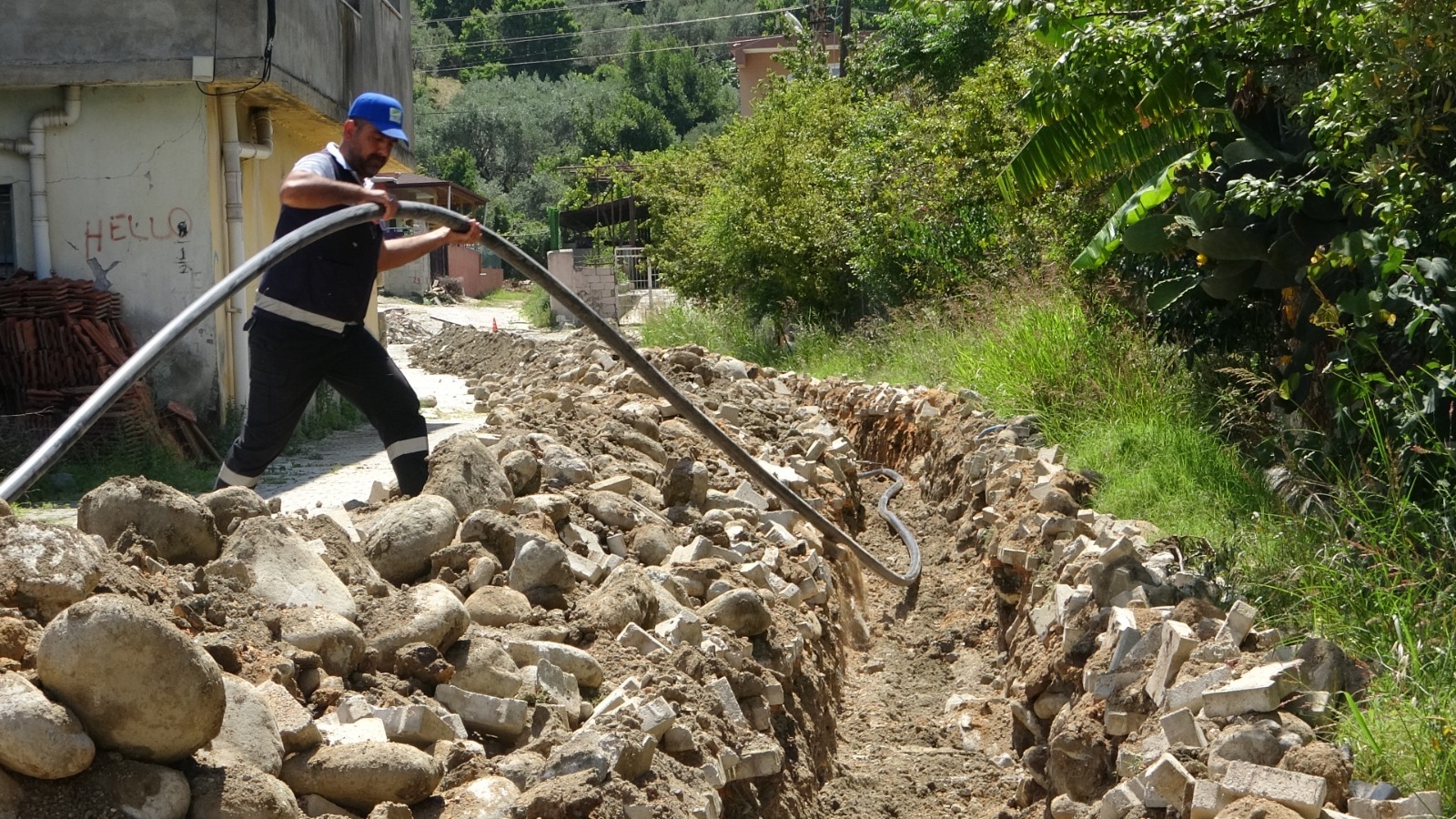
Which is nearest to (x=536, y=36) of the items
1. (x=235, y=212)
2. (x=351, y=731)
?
(x=235, y=212)

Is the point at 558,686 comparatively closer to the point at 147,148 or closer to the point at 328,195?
the point at 328,195

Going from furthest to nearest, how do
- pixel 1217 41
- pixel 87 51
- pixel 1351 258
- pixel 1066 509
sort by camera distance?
pixel 87 51, pixel 1066 509, pixel 1217 41, pixel 1351 258

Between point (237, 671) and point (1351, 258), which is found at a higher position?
point (1351, 258)

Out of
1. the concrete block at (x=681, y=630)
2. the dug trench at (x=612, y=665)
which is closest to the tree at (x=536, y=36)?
the dug trench at (x=612, y=665)

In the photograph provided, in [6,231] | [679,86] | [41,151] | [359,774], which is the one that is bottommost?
[359,774]

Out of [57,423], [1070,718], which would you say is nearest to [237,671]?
[1070,718]

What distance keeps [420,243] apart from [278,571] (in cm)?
210

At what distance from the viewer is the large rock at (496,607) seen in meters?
5.03

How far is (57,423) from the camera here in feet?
32.9

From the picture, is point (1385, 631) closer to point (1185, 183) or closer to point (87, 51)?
point (1185, 183)

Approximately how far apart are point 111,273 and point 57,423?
1.76 m

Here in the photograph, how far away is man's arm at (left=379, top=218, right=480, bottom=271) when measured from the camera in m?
6.13

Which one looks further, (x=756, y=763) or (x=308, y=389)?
(x=308, y=389)

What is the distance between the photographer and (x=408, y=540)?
539 cm
